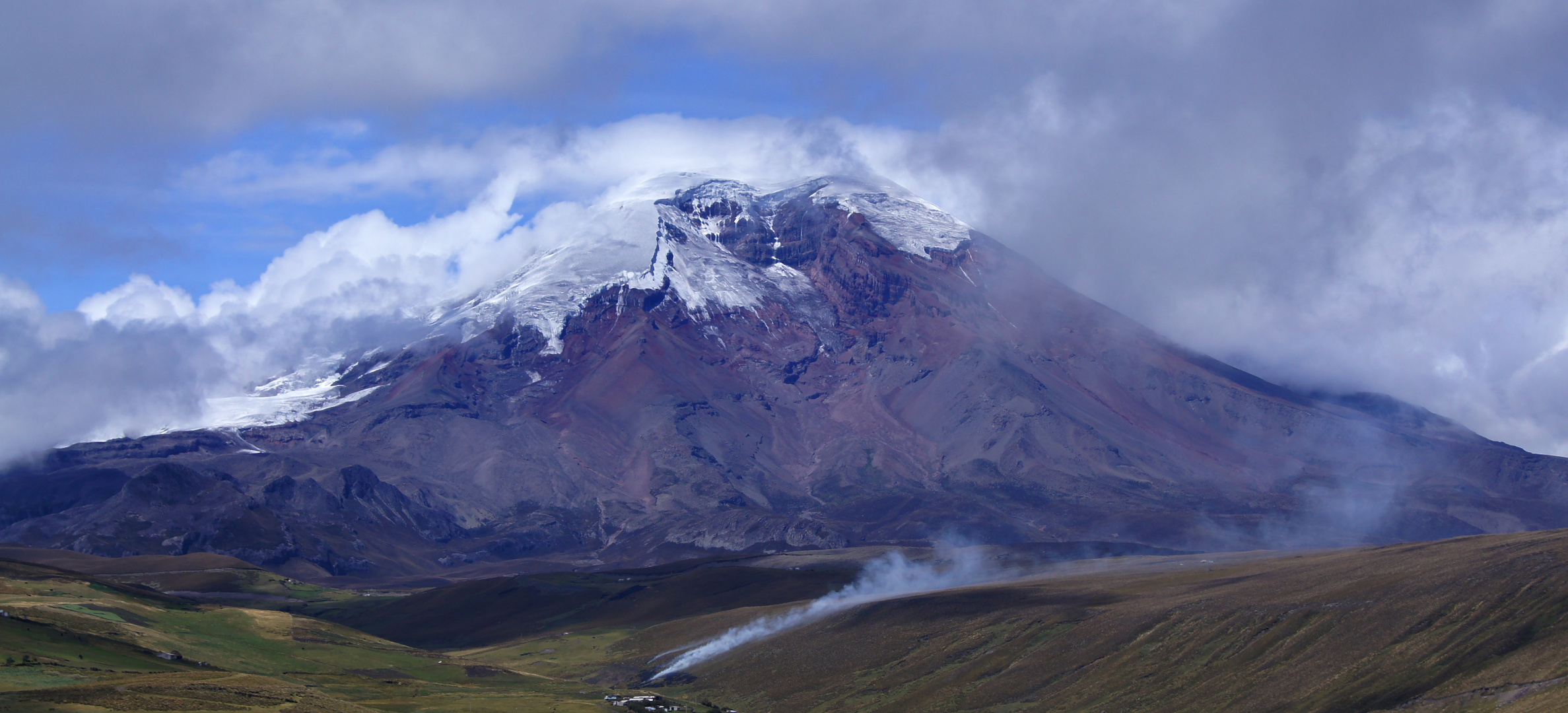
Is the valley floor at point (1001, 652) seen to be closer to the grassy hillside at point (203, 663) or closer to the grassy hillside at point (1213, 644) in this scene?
the grassy hillside at point (1213, 644)

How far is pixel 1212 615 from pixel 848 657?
135ft

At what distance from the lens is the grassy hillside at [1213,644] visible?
88.9 meters

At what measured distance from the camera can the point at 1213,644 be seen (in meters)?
110

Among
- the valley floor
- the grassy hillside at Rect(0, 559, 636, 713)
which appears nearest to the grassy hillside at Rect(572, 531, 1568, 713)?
the valley floor

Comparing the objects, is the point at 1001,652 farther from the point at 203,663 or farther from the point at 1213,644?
the point at 203,663

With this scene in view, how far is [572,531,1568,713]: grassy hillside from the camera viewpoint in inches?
3501

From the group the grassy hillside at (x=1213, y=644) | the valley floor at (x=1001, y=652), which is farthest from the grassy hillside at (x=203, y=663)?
the grassy hillside at (x=1213, y=644)

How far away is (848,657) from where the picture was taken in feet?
460

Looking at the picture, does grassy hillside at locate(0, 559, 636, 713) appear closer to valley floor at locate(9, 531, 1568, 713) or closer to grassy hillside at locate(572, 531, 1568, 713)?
valley floor at locate(9, 531, 1568, 713)

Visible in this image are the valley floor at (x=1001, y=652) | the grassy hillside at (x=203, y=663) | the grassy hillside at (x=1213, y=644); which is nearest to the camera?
the grassy hillside at (x=203, y=663)

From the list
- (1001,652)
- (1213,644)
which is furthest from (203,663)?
(1213,644)

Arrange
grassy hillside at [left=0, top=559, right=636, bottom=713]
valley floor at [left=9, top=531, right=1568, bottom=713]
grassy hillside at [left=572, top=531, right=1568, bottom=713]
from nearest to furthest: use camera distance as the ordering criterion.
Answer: grassy hillside at [left=0, top=559, right=636, bottom=713]
valley floor at [left=9, top=531, right=1568, bottom=713]
grassy hillside at [left=572, top=531, right=1568, bottom=713]

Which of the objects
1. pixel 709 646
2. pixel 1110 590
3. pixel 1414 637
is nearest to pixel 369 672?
pixel 709 646

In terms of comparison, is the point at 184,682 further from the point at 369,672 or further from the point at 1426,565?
the point at 1426,565
